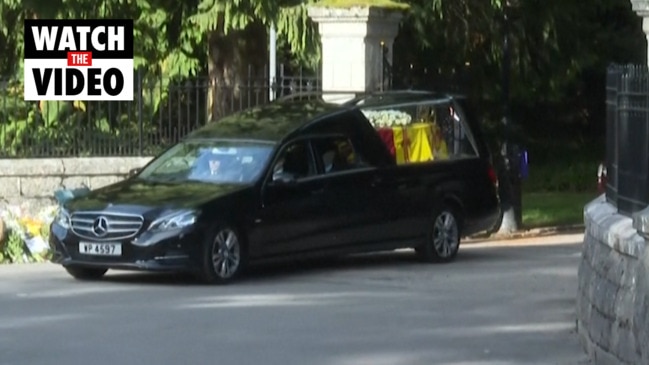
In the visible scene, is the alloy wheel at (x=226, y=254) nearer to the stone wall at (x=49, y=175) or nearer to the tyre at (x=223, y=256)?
the tyre at (x=223, y=256)

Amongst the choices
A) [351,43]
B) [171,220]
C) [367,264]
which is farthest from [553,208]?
[171,220]

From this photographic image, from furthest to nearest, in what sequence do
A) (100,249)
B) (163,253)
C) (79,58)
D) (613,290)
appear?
(79,58), (100,249), (163,253), (613,290)

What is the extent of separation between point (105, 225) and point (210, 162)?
167 cm

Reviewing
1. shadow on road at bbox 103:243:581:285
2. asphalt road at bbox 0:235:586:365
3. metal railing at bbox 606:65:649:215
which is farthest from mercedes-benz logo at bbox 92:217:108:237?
metal railing at bbox 606:65:649:215

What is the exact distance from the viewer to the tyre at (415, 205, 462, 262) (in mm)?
18562

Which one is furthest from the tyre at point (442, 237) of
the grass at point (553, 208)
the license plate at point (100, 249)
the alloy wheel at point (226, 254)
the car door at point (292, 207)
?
the grass at point (553, 208)

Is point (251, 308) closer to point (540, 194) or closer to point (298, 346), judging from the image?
point (298, 346)

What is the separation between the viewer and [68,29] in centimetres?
2305

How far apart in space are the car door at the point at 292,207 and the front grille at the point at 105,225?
1270mm

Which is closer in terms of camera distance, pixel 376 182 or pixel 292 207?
pixel 292 207

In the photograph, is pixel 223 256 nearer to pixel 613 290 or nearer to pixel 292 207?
pixel 292 207

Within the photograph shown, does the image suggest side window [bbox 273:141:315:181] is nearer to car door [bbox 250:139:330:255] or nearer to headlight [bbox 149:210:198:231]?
car door [bbox 250:139:330:255]

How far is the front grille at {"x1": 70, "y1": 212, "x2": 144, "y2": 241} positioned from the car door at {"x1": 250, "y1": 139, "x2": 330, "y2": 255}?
1270 millimetres

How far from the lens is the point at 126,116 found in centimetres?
2155
